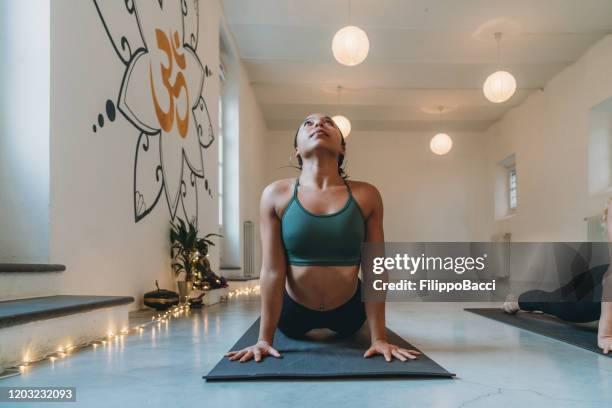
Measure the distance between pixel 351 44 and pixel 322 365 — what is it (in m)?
3.80

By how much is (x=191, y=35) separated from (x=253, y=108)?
4379 millimetres

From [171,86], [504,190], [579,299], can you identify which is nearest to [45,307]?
[579,299]

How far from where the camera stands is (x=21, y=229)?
90.7 inches

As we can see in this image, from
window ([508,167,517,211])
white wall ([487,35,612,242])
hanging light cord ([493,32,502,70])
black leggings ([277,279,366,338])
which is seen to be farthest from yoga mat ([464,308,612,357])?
window ([508,167,517,211])

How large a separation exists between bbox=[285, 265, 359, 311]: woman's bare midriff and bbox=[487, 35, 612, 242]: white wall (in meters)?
5.85

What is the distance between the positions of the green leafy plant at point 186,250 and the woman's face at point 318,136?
230cm

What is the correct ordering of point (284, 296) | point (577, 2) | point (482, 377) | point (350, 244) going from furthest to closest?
point (577, 2)
point (284, 296)
point (350, 244)
point (482, 377)

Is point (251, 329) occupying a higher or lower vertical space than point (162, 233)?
lower

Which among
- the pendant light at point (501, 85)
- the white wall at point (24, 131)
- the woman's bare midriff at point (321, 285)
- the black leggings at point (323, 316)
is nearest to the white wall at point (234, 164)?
the pendant light at point (501, 85)

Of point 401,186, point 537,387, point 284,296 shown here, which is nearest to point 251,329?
point 284,296

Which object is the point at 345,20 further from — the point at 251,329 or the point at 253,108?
the point at 251,329

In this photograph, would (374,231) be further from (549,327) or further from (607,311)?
(549,327)

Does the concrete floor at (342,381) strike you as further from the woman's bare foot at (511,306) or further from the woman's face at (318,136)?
the woman's bare foot at (511,306)

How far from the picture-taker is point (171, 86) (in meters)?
4.13
